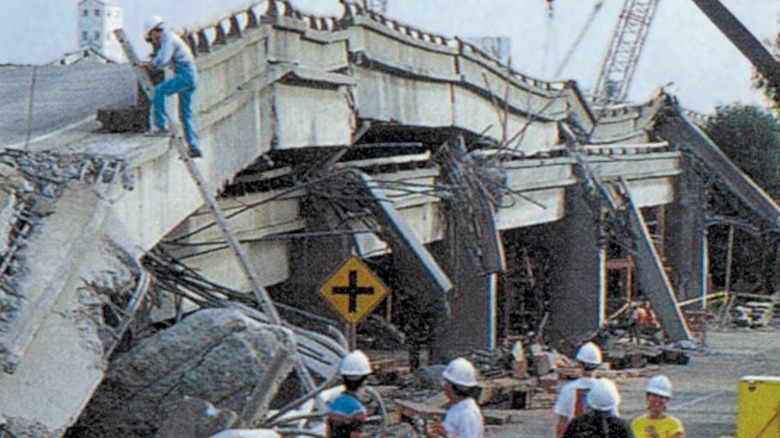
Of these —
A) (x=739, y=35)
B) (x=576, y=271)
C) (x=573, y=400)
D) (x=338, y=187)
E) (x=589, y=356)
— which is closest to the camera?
(x=573, y=400)

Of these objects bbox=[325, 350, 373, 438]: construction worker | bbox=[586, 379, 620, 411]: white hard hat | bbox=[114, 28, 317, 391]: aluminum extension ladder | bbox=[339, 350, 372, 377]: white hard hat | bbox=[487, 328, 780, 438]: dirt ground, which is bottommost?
bbox=[487, 328, 780, 438]: dirt ground

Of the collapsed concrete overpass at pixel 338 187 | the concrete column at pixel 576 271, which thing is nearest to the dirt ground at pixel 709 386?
the collapsed concrete overpass at pixel 338 187

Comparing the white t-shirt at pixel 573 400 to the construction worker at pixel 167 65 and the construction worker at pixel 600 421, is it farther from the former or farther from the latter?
the construction worker at pixel 167 65

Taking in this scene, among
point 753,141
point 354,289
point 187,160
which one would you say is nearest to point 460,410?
point 354,289

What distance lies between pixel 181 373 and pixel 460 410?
14.9 feet

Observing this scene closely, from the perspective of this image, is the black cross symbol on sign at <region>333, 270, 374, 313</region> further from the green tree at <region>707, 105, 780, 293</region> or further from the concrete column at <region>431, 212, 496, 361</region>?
the green tree at <region>707, 105, 780, 293</region>

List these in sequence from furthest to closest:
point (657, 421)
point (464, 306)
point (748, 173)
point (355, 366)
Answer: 1. point (748, 173)
2. point (464, 306)
3. point (657, 421)
4. point (355, 366)

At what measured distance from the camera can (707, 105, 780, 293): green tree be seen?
58094 millimetres

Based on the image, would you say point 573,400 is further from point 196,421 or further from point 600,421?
point 196,421

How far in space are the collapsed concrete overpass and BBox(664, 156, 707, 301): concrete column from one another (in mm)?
1067

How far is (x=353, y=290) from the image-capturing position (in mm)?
18578

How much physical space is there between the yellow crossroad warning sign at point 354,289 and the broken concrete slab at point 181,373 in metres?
3.61

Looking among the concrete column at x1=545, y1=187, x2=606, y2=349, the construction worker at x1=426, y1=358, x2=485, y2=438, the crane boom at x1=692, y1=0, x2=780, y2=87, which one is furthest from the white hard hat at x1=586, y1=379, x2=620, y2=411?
the concrete column at x1=545, y1=187, x2=606, y2=349

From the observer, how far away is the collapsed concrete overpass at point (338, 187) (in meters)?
14.1
